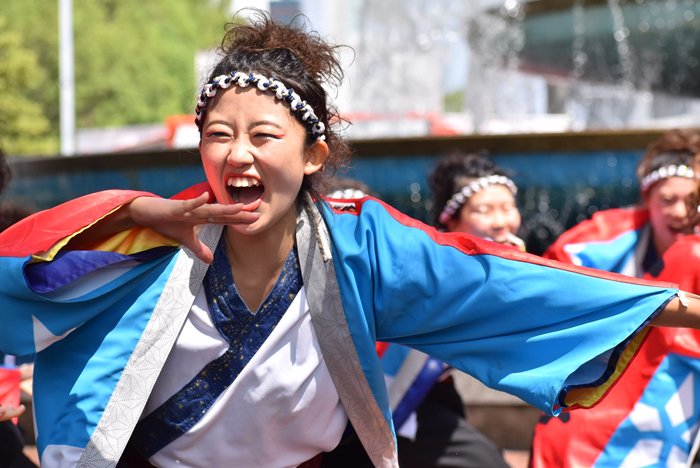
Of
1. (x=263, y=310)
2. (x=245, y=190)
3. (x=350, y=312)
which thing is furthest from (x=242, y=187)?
(x=350, y=312)

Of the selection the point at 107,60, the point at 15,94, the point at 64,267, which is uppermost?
the point at 107,60

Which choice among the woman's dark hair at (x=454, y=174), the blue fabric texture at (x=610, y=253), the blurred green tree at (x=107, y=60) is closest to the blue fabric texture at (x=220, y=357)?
the woman's dark hair at (x=454, y=174)

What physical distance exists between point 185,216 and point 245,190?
0.23m

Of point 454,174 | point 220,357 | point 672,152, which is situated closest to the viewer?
point 220,357

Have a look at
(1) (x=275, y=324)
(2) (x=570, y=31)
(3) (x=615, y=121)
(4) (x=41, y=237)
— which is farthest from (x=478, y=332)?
(3) (x=615, y=121)

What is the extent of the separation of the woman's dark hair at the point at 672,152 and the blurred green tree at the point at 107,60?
19.4m

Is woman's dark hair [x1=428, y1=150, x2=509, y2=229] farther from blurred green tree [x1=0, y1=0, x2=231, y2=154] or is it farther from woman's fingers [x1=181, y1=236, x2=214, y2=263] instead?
blurred green tree [x1=0, y1=0, x2=231, y2=154]

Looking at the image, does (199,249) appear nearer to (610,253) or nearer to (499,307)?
(499,307)

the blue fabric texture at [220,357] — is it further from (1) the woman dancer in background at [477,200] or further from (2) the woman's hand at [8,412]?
(1) the woman dancer in background at [477,200]

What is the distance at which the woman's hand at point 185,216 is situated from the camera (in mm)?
1805

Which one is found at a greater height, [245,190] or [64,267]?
[245,190]

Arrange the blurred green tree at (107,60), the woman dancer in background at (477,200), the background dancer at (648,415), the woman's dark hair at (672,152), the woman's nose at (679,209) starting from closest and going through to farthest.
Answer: the background dancer at (648,415) → the woman's nose at (679,209) → the woman dancer in background at (477,200) → the woman's dark hair at (672,152) → the blurred green tree at (107,60)

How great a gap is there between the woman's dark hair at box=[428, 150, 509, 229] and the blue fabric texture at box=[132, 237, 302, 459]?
5.37 feet

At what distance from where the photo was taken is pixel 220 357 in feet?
6.75
